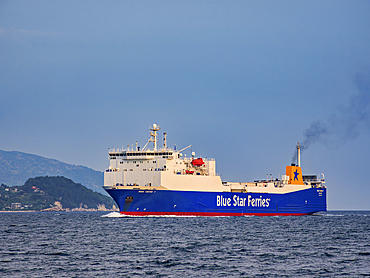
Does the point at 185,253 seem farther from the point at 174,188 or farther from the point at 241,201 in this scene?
the point at 241,201

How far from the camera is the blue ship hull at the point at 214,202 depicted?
200ft

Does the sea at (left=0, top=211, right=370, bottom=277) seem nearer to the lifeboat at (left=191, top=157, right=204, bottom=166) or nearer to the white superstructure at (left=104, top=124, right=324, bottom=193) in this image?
the white superstructure at (left=104, top=124, right=324, bottom=193)

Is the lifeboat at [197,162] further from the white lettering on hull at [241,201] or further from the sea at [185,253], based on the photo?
the sea at [185,253]

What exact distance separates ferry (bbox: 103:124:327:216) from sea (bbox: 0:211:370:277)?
604 inches

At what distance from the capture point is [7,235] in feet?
141

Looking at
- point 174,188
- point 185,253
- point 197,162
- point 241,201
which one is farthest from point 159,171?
point 185,253

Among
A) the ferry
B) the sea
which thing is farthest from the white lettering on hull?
the sea

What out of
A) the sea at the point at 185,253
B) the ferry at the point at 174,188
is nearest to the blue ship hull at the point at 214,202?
the ferry at the point at 174,188

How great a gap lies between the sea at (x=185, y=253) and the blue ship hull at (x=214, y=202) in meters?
15.2

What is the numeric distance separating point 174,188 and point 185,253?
29.9 metres

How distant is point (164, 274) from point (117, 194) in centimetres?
3732

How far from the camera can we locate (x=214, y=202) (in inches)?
2591

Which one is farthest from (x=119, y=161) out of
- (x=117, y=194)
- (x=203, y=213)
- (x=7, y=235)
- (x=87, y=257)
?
(x=87, y=257)

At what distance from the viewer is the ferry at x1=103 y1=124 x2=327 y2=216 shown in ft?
200
